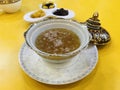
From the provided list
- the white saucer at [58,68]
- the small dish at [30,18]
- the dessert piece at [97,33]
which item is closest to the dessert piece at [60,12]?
the small dish at [30,18]

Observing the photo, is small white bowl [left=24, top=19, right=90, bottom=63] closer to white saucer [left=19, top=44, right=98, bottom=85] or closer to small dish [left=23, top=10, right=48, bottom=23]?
white saucer [left=19, top=44, right=98, bottom=85]

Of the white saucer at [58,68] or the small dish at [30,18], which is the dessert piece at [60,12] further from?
the white saucer at [58,68]

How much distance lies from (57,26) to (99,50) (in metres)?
0.20

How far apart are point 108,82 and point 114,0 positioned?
66cm

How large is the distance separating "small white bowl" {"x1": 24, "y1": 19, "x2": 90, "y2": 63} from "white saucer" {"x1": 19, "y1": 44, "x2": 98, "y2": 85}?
0.15 feet

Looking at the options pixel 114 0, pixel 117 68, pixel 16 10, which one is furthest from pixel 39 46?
pixel 114 0

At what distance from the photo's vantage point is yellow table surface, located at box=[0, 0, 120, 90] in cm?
67

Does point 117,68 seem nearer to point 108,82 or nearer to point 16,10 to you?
point 108,82

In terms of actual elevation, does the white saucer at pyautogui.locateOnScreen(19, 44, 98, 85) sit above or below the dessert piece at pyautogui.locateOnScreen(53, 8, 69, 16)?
below

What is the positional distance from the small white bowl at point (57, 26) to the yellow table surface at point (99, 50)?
10 centimetres

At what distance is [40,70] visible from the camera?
68 centimetres

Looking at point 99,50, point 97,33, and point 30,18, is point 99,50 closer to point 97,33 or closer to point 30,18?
point 97,33

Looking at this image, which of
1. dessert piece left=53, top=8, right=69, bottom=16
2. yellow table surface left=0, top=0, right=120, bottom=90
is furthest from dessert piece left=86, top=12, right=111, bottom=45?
dessert piece left=53, top=8, right=69, bottom=16

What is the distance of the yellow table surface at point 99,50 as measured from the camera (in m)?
0.67
